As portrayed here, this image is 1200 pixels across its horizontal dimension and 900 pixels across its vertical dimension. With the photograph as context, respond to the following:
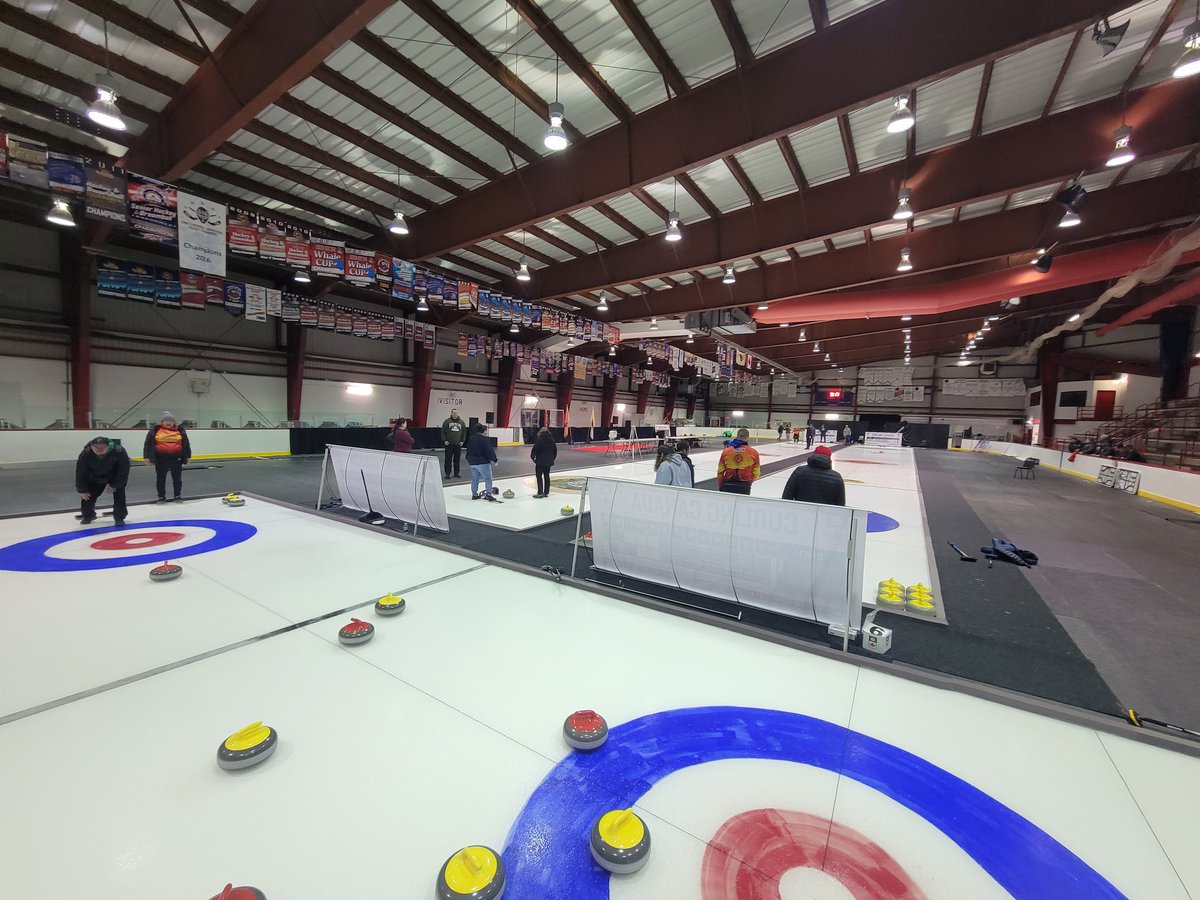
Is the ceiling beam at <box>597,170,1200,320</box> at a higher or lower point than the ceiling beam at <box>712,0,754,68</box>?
lower

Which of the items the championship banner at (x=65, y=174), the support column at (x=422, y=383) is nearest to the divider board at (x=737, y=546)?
the championship banner at (x=65, y=174)

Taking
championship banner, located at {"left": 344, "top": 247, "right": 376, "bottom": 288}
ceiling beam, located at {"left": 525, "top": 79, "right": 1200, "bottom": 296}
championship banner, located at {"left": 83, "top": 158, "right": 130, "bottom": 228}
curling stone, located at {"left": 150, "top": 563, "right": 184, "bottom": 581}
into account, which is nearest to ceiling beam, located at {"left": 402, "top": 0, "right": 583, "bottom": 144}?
ceiling beam, located at {"left": 525, "top": 79, "right": 1200, "bottom": 296}

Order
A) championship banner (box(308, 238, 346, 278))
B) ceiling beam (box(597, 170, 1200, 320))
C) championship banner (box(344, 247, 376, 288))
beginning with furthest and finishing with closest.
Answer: championship banner (box(344, 247, 376, 288)) < championship banner (box(308, 238, 346, 278)) < ceiling beam (box(597, 170, 1200, 320))

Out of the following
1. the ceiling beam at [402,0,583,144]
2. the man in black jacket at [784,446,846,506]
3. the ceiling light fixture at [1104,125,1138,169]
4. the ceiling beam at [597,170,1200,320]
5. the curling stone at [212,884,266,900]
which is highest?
the ceiling beam at [402,0,583,144]

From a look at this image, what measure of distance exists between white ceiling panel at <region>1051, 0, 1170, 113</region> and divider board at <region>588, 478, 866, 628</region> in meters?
8.49

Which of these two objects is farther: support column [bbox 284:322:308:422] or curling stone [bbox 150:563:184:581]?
support column [bbox 284:322:308:422]

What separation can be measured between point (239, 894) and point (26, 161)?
46.4 feet

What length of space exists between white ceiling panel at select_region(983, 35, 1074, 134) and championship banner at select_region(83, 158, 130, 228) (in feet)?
54.2

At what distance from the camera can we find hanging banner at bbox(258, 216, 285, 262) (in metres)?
11.2

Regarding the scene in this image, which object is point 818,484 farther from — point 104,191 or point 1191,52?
point 104,191

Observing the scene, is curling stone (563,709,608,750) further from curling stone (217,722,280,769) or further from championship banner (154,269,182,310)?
championship banner (154,269,182,310)

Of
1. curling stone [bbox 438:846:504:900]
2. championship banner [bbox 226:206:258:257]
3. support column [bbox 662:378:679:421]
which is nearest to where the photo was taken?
curling stone [bbox 438:846:504:900]

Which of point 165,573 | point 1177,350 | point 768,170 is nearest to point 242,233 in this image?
point 165,573

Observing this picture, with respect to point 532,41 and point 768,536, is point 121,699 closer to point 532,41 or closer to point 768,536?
point 768,536
